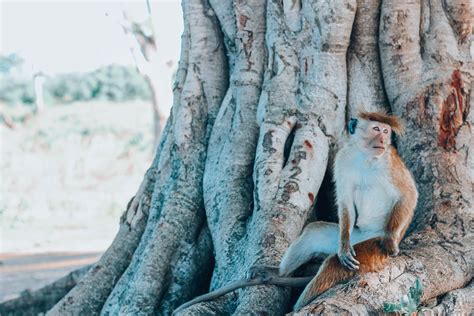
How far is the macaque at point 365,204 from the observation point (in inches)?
224

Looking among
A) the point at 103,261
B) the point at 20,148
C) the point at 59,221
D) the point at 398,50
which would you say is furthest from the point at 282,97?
the point at 20,148

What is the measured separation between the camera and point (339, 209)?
Answer: 241 inches

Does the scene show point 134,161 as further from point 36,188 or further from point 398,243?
point 398,243

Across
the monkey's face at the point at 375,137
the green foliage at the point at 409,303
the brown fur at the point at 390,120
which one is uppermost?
the brown fur at the point at 390,120

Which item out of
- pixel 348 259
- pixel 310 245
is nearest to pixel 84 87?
pixel 310 245

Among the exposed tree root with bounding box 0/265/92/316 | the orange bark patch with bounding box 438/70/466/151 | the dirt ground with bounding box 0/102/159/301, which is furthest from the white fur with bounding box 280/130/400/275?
the dirt ground with bounding box 0/102/159/301

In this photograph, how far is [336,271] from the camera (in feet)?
18.1

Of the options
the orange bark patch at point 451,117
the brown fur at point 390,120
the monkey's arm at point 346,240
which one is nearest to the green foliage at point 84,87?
the orange bark patch at point 451,117

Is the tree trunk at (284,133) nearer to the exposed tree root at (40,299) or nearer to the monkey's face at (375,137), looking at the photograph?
the monkey's face at (375,137)

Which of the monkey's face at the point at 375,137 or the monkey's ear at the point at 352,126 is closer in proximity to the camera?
the monkey's face at the point at 375,137

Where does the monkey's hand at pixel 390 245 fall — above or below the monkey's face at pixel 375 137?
below

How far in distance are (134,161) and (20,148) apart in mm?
3821

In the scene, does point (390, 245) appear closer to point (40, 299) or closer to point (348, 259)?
point (348, 259)

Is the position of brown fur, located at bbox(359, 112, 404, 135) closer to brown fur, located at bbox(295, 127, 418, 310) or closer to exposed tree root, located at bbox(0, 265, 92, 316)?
brown fur, located at bbox(295, 127, 418, 310)
